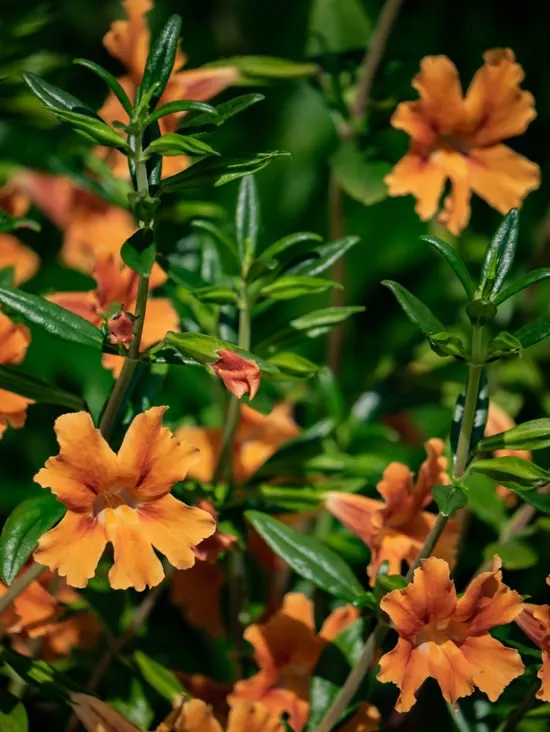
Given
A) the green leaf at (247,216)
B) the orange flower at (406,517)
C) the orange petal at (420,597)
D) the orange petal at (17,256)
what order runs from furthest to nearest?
the orange petal at (17,256) < the green leaf at (247,216) < the orange flower at (406,517) < the orange petal at (420,597)

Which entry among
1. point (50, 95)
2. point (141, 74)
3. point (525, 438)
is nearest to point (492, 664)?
point (525, 438)

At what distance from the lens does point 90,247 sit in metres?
1.23

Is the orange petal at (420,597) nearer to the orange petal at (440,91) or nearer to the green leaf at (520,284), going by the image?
the green leaf at (520,284)

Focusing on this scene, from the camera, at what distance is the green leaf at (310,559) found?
786 millimetres

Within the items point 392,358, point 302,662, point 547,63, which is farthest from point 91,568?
point 547,63

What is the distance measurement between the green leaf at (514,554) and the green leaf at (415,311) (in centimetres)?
24

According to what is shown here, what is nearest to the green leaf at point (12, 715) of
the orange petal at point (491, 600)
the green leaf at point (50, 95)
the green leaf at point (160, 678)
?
the green leaf at point (160, 678)

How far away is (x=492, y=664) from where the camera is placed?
677 millimetres

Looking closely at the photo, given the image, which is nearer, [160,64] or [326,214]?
[160,64]

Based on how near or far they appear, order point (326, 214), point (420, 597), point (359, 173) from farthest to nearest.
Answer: point (326, 214)
point (359, 173)
point (420, 597)

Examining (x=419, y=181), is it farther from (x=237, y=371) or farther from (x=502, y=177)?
(x=237, y=371)

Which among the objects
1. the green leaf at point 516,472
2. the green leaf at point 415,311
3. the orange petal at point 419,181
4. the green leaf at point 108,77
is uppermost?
the orange petal at point 419,181

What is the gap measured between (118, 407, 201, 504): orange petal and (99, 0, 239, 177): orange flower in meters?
0.37

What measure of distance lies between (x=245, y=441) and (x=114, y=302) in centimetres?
35
